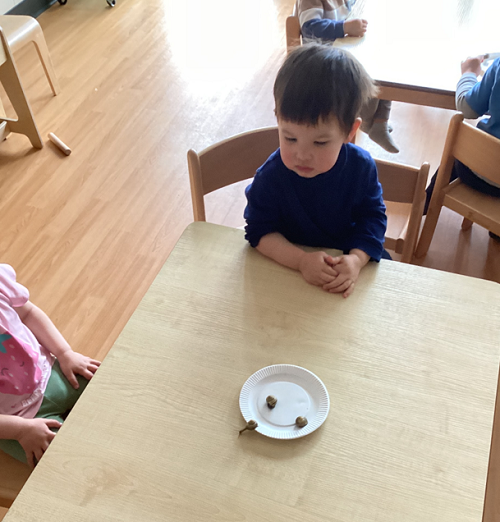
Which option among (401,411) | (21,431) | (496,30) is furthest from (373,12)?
(21,431)

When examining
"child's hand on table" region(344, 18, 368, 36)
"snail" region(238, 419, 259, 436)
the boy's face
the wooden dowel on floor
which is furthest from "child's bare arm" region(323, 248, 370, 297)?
the wooden dowel on floor

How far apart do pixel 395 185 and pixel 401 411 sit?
64 centimetres

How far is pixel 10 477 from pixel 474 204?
5.15 feet

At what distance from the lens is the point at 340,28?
6.37ft

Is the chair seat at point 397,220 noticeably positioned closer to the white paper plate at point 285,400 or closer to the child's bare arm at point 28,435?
the white paper plate at point 285,400

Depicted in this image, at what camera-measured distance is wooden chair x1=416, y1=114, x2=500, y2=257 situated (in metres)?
1.44

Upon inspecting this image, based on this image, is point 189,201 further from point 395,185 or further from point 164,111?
point 395,185

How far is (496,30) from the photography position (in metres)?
1.98

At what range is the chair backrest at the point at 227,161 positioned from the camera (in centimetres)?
122

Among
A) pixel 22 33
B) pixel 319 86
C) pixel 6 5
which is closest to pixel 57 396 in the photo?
pixel 319 86

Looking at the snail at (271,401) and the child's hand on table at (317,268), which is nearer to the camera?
the snail at (271,401)

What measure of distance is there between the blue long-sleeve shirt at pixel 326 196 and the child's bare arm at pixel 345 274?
8cm

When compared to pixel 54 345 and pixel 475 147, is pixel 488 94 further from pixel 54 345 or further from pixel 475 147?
pixel 54 345

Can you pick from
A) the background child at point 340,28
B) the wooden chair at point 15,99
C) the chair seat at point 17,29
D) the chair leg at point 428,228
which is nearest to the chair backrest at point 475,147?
the chair leg at point 428,228
